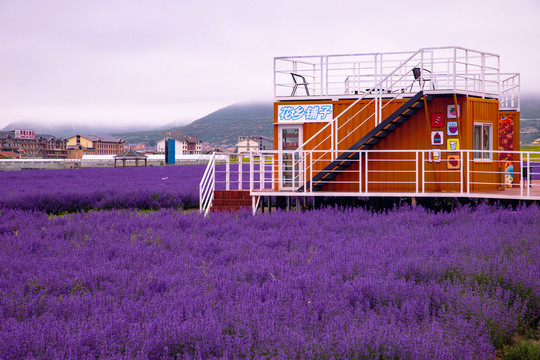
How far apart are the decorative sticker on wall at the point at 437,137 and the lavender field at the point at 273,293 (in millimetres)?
4817

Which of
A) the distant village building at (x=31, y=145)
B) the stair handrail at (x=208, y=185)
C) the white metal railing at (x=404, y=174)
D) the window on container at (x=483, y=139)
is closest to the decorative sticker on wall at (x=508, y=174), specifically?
the white metal railing at (x=404, y=174)

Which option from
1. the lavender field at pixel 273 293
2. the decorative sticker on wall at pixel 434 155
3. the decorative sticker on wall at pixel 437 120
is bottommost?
the lavender field at pixel 273 293

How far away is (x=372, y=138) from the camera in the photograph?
13.4m

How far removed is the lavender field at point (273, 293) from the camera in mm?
3656

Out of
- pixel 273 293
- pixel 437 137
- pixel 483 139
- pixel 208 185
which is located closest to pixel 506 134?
pixel 483 139

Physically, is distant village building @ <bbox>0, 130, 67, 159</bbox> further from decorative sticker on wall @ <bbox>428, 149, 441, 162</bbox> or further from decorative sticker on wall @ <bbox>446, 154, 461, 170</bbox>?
decorative sticker on wall @ <bbox>446, 154, 461, 170</bbox>

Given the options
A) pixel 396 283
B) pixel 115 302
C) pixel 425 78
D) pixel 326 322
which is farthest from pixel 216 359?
pixel 425 78

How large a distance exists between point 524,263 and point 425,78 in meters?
9.57

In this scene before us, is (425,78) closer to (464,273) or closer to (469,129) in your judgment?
(469,129)

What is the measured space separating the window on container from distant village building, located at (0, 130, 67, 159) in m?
169

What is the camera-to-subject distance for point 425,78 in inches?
561

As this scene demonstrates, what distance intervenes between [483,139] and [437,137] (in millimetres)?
1563

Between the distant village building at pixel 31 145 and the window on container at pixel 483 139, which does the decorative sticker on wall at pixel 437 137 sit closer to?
the window on container at pixel 483 139

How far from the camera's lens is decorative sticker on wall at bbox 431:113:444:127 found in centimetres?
1317
